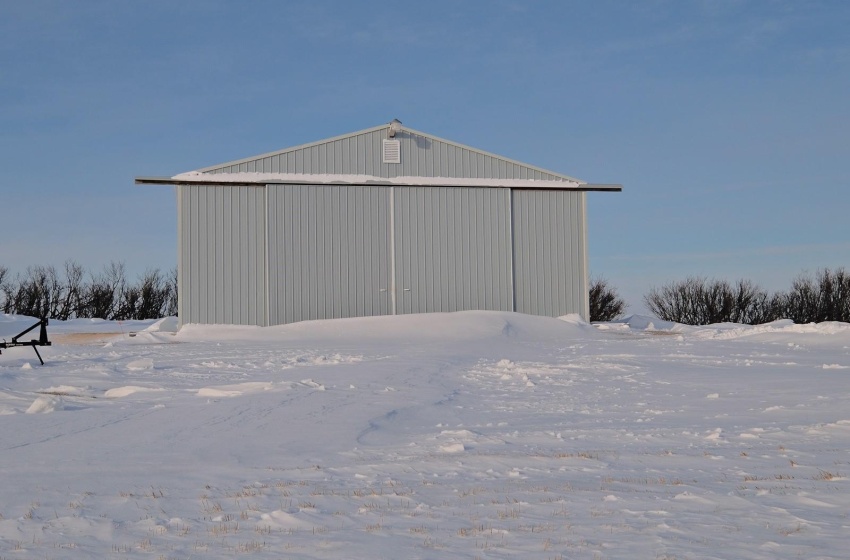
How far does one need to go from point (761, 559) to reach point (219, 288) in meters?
17.0

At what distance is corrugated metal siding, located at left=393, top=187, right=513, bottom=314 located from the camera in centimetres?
2039

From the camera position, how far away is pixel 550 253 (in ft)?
69.6

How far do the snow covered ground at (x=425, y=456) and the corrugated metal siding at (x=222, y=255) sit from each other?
542 centimetres

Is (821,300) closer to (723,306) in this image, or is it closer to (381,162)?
(723,306)

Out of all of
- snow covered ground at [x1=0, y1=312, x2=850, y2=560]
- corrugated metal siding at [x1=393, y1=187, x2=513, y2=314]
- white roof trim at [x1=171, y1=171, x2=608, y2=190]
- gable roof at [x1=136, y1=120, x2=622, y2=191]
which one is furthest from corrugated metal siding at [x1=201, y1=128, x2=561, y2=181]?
snow covered ground at [x1=0, y1=312, x2=850, y2=560]

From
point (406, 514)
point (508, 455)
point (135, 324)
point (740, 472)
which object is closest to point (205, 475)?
point (406, 514)

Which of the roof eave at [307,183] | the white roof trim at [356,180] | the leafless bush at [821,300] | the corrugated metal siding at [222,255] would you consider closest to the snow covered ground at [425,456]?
the corrugated metal siding at [222,255]

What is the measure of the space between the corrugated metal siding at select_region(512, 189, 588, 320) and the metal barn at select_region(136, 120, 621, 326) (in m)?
0.03

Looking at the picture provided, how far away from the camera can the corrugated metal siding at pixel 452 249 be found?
20.4 metres

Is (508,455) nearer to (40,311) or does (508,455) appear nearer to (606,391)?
(606,391)

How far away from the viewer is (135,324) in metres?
28.4

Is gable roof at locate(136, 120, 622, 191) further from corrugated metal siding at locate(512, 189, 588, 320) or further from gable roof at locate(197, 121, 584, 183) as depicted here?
corrugated metal siding at locate(512, 189, 588, 320)

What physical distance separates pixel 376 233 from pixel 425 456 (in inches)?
549

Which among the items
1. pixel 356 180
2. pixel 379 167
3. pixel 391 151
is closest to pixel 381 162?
pixel 379 167
